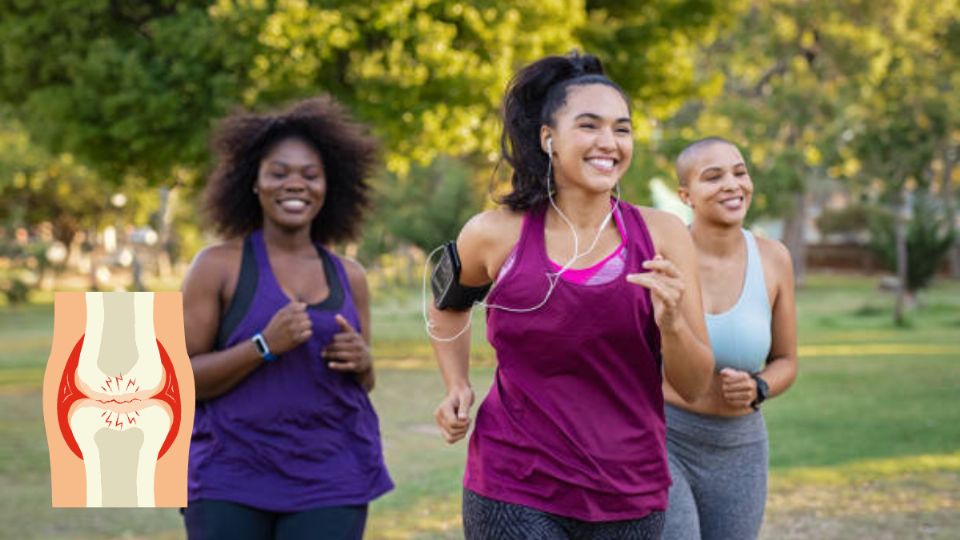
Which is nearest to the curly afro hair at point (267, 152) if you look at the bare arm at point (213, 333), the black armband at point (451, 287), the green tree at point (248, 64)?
the bare arm at point (213, 333)

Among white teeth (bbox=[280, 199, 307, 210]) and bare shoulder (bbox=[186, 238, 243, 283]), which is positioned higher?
white teeth (bbox=[280, 199, 307, 210])

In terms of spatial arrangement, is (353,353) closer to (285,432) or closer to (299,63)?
(285,432)

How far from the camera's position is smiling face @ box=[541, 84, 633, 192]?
11.4 ft

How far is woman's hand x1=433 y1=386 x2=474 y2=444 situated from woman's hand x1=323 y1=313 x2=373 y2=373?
1.71ft

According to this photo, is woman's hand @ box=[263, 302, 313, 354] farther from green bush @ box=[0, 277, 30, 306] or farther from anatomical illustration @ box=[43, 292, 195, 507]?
green bush @ box=[0, 277, 30, 306]

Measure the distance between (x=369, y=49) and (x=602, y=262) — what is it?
49.0ft

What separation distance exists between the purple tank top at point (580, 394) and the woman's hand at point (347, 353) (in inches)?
32.6

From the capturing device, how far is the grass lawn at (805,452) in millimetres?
9398

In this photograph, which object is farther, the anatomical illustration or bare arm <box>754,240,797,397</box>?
bare arm <box>754,240,797,397</box>

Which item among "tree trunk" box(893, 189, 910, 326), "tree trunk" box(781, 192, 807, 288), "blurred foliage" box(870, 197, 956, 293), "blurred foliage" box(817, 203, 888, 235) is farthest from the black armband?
"blurred foliage" box(817, 203, 888, 235)

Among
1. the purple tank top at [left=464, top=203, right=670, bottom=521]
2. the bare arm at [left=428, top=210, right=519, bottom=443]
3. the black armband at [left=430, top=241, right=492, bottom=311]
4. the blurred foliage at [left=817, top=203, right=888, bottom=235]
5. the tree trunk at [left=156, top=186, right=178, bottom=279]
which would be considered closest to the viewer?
the purple tank top at [left=464, top=203, right=670, bottom=521]

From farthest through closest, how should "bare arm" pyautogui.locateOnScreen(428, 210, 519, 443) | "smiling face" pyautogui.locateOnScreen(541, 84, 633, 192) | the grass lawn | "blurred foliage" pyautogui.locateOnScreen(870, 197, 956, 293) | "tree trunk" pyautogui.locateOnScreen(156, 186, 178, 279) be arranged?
"tree trunk" pyautogui.locateOnScreen(156, 186, 178, 279), "blurred foliage" pyautogui.locateOnScreen(870, 197, 956, 293), the grass lawn, "bare arm" pyautogui.locateOnScreen(428, 210, 519, 443), "smiling face" pyautogui.locateOnScreen(541, 84, 633, 192)

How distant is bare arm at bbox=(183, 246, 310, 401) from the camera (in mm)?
4082

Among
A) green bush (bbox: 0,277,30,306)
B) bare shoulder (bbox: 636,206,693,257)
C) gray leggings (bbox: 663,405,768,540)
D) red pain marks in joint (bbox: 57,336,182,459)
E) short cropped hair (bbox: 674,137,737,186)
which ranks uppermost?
short cropped hair (bbox: 674,137,737,186)
